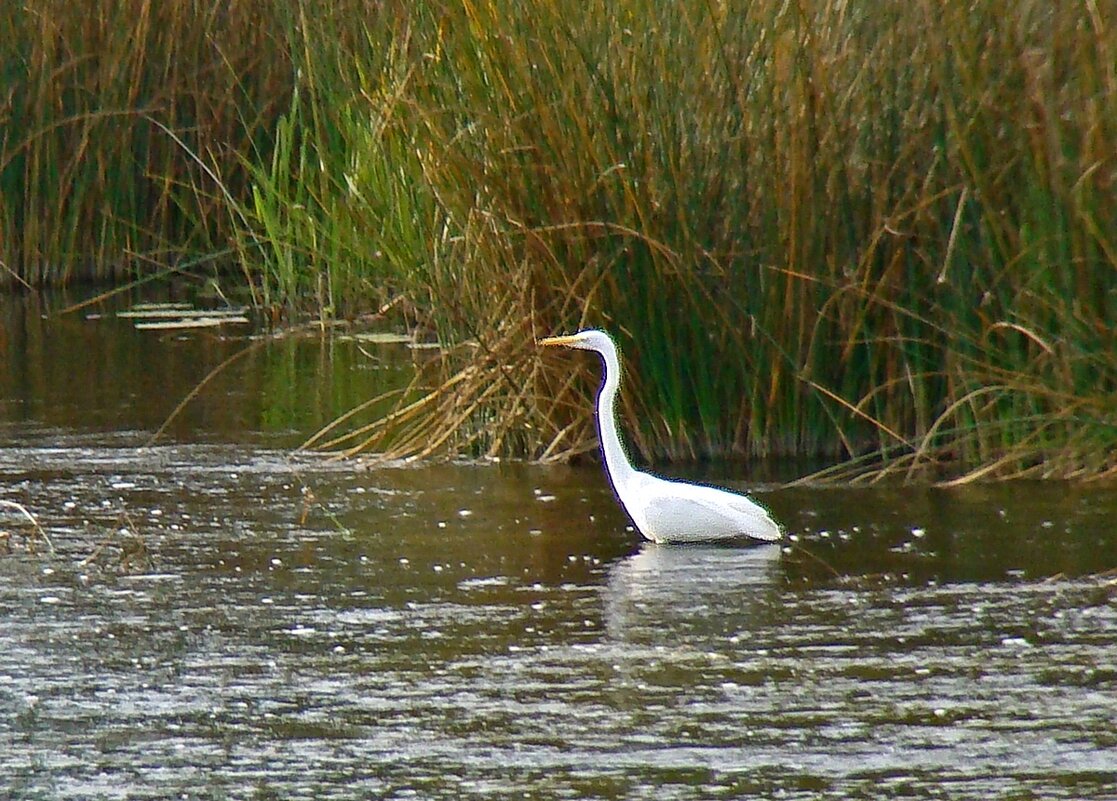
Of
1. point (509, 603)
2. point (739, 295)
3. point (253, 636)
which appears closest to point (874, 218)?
point (739, 295)

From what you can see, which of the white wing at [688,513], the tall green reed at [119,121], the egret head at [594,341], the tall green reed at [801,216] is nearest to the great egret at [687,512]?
the white wing at [688,513]

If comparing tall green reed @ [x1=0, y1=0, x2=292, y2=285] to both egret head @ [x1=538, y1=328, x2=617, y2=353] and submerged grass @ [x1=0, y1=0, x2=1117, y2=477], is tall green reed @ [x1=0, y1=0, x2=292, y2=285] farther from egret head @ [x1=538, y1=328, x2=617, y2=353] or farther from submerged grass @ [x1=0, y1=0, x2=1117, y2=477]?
egret head @ [x1=538, y1=328, x2=617, y2=353]

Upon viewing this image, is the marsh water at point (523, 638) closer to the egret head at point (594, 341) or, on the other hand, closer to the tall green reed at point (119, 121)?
the egret head at point (594, 341)

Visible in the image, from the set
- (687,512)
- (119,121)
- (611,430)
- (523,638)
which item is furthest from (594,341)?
(119,121)

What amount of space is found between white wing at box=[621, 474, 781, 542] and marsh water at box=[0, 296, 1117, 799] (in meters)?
0.07

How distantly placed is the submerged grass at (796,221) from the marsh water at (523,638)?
310mm

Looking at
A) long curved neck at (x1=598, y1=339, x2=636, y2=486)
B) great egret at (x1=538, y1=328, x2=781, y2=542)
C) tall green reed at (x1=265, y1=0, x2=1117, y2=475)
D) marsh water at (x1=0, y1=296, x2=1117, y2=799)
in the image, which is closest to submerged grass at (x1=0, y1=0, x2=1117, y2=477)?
tall green reed at (x1=265, y1=0, x2=1117, y2=475)

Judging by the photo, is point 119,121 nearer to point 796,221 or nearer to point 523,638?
point 796,221

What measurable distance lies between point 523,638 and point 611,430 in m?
1.63

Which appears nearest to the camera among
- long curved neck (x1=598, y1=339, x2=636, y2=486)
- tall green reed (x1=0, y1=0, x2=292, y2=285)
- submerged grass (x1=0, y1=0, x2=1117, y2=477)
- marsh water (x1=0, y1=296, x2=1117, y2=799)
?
marsh water (x1=0, y1=296, x2=1117, y2=799)

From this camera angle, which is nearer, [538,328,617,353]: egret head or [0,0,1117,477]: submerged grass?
[538,328,617,353]: egret head

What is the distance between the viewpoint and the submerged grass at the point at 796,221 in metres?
7.33

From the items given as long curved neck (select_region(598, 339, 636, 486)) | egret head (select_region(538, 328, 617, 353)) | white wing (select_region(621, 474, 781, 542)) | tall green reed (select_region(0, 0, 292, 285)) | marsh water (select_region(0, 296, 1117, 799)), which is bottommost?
marsh water (select_region(0, 296, 1117, 799))

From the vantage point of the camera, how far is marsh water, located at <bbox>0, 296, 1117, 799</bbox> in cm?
446
